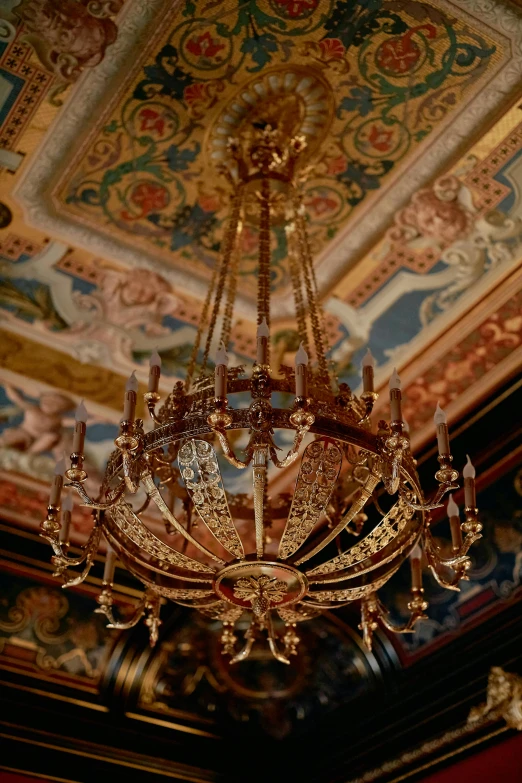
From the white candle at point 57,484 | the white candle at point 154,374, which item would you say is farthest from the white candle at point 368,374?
the white candle at point 57,484

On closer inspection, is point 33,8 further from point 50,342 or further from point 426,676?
point 426,676

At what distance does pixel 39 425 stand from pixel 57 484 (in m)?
2.76

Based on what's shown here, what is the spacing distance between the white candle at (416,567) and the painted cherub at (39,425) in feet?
9.91

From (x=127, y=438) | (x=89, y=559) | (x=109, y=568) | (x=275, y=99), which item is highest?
(x=275, y=99)

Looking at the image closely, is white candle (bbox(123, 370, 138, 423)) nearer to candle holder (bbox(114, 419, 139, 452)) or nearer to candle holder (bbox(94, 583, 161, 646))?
candle holder (bbox(114, 419, 139, 452))

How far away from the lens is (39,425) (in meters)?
6.05

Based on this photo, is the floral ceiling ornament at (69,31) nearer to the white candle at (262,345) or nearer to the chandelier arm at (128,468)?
the white candle at (262,345)

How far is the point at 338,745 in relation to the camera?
651 centimetres

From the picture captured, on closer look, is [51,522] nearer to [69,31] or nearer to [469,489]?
[469,489]

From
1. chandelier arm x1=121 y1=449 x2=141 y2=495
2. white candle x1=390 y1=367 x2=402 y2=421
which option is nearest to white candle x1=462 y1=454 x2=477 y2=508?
white candle x1=390 y1=367 x2=402 y2=421

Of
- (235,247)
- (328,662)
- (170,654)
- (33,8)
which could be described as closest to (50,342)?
(235,247)

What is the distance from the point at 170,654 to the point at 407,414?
289 cm

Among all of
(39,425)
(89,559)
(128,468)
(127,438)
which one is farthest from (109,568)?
(39,425)

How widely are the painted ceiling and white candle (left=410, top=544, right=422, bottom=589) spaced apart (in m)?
1.79
